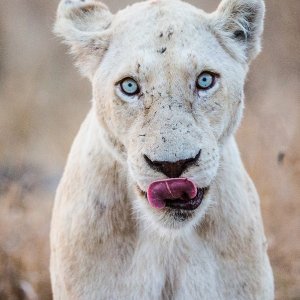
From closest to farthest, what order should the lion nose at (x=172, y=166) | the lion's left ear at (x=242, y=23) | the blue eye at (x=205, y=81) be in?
1. the lion nose at (x=172, y=166)
2. the blue eye at (x=205, y=81)
3. the lion's left ear at (x=242, y=23)

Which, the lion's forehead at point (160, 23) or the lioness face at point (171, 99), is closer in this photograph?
the lioness face at point (171, 99)

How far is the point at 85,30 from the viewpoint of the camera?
116 inches

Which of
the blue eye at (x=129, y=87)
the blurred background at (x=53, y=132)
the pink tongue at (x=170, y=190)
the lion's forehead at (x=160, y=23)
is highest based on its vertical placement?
the lion's forehead at (x=160, y=23)

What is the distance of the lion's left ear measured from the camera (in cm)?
281

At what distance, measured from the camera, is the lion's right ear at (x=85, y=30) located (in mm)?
2848

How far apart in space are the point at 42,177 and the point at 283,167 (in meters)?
1.37

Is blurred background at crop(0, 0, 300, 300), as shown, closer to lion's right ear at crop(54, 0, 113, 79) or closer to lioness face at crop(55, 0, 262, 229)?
lion's right ear at crop(54, 0, 113, 79)

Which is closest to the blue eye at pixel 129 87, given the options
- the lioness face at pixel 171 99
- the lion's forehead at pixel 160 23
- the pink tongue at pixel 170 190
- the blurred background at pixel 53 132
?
the lioness face at pixel 171 99

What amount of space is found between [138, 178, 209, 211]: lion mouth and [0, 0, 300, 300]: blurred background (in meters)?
2.38

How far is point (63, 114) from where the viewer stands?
5.88m

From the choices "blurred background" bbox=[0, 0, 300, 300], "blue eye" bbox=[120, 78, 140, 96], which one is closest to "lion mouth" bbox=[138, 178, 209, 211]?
"blue eye" bbox=[120, 78, 140, 96]

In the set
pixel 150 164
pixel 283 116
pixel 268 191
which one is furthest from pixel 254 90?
pixel 150 164

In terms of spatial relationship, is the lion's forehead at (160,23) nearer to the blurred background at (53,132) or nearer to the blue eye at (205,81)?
the blue eye at (205,81)

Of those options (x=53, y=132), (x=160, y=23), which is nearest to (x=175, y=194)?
(x=160, y=23)
